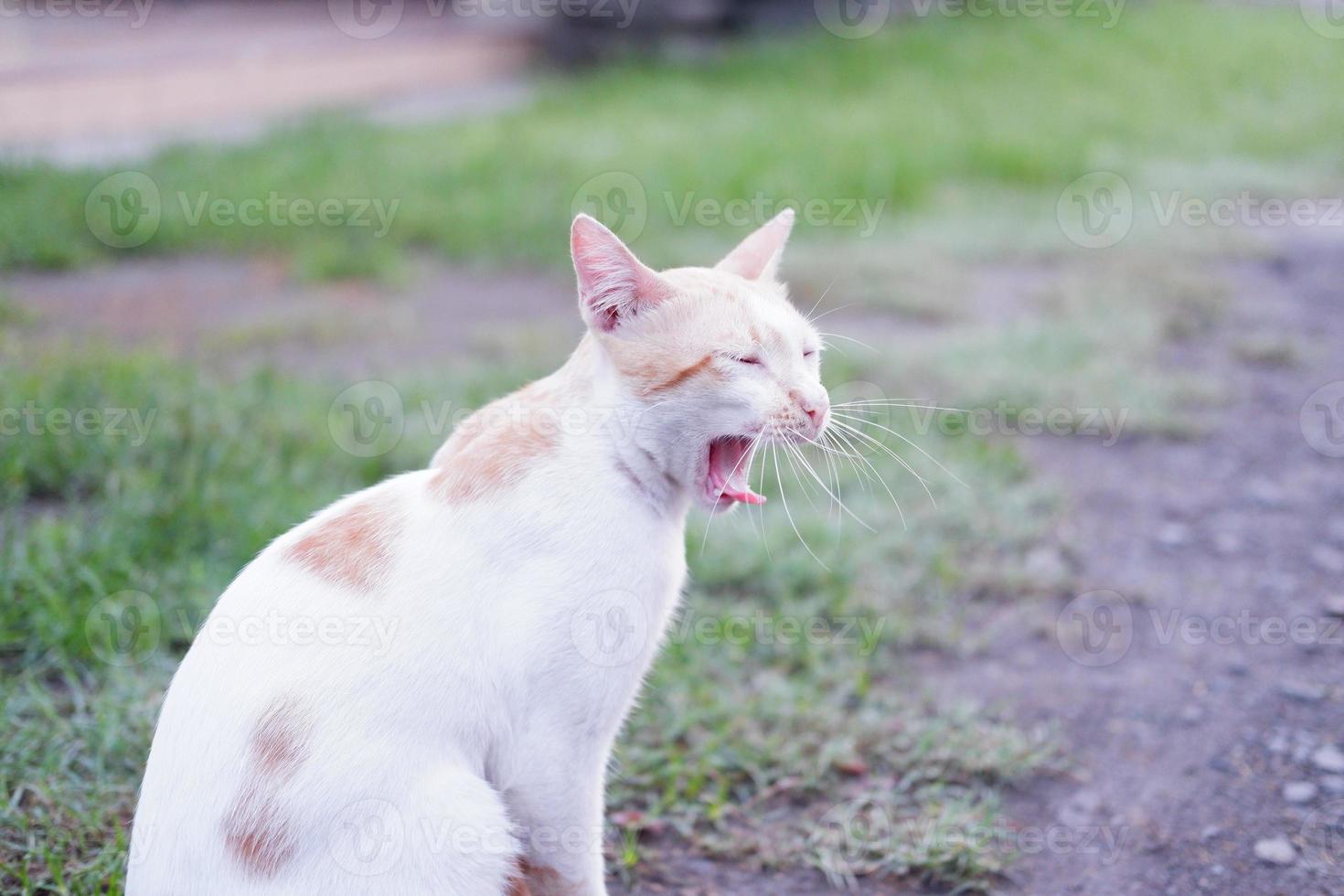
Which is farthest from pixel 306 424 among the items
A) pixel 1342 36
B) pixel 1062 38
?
pixel 1342 36

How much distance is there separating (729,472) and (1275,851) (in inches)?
57.5

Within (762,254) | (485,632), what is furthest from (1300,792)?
(485,632)

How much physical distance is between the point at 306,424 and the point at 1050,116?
19.5 ft

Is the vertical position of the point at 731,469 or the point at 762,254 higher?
the point at 762,254

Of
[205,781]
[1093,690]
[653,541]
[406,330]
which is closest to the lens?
[205,781]

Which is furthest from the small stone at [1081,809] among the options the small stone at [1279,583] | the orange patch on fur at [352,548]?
the orange patch on fur at [352,548]

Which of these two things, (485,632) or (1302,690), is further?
(1302,690)

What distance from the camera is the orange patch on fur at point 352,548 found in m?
1.89

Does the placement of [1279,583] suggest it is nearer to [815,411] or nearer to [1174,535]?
[1174,535]

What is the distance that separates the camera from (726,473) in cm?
208

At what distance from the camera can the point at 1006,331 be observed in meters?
4.92

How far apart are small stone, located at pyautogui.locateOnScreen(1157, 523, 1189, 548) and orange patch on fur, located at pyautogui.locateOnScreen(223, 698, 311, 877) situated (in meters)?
2.91

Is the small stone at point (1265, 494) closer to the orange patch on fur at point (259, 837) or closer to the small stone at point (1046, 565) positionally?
the small stone at point (1046, 565)

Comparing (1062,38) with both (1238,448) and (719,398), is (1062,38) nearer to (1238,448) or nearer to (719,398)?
(1238,448)
